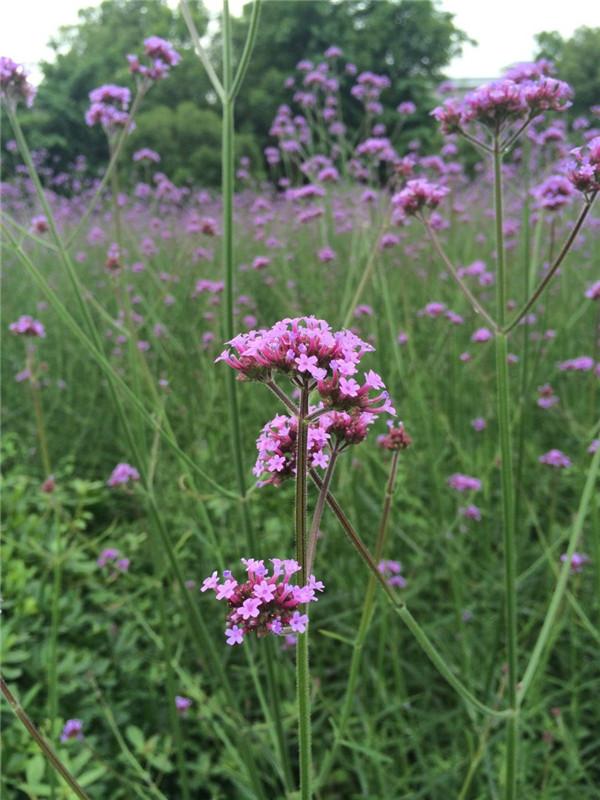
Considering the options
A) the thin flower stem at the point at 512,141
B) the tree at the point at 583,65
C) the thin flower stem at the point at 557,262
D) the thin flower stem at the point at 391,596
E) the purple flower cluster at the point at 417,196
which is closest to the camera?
the thin flower stem at the point at 391,596

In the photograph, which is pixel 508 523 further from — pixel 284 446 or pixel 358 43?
pixel 358 43

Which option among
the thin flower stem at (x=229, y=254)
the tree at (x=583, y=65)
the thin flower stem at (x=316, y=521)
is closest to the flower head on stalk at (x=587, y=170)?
the thin flower stem at (x=229, y=254)

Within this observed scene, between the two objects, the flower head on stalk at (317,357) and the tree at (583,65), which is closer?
the flower head on stalk at (317,357)

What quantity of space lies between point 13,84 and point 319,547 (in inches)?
58.1

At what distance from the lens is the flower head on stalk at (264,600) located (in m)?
0.66

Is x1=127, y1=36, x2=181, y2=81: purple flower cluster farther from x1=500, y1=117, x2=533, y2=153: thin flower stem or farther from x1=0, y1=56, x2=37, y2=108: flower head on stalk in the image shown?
x1=500, y1=117, x2=533, y2=153: thin flower stem

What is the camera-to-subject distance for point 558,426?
295cm

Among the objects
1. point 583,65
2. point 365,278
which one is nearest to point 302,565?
point 365,278

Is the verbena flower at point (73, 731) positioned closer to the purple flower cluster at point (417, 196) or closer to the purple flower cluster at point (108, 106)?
the purple flower cluster at point (417, 196)

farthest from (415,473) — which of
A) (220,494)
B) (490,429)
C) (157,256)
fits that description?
(157,256)

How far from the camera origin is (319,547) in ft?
7.14

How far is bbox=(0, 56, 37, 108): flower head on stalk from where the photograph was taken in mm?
1662

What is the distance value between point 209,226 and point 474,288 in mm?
1985

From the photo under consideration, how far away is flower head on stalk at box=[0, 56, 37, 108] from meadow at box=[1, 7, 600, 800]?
1 centimetres
